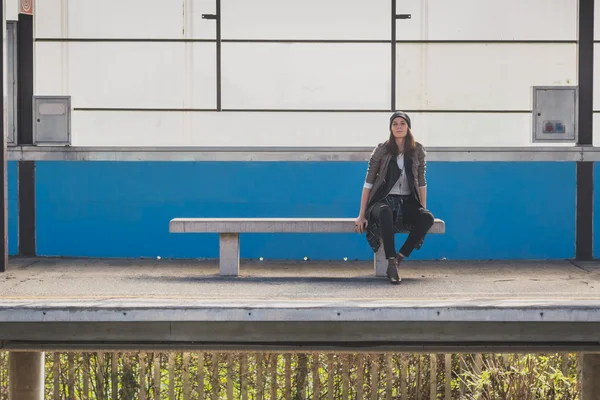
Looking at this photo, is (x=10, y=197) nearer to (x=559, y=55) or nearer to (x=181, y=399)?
(x=181, y=399)

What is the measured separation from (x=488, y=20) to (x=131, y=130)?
378 cm

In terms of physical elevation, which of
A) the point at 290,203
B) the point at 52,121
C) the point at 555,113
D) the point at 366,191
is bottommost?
the point at 290,203

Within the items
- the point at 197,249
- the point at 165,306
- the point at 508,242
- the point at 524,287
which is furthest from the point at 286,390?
the point at 165,306

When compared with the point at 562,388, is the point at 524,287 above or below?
above

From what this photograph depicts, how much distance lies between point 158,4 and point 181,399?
4.16 m

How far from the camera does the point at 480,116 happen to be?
8.64m

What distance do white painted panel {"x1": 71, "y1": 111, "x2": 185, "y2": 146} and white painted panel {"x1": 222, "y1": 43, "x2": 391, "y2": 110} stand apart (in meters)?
0.59

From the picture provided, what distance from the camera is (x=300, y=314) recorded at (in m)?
5.21

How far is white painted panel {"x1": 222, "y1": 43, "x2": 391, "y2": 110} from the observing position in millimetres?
8641

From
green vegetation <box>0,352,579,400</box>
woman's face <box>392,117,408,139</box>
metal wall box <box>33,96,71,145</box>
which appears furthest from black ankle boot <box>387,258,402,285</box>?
metal wall box <box>33,96,71,145</box>

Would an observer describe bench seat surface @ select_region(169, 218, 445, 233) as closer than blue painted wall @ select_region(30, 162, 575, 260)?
Yes

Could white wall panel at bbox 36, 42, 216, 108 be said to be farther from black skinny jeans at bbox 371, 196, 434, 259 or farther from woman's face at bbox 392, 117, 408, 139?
black skinny jeans at bbox 371, 196, 434, 259

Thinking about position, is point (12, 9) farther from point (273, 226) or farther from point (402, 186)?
point (402, 186)

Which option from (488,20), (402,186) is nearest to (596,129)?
(488,20)
